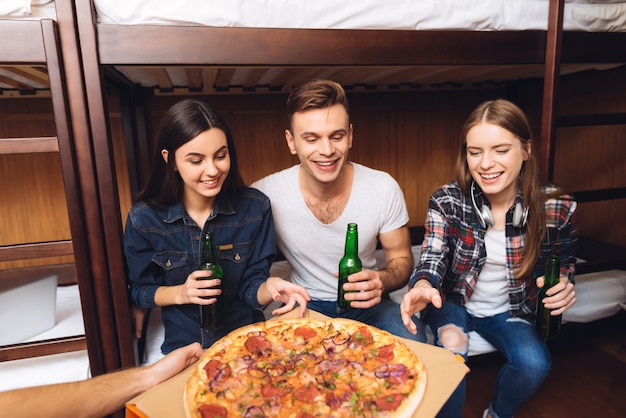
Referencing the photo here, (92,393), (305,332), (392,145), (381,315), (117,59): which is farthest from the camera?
(392,145)

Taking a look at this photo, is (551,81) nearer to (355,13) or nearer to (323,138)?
(355,13)

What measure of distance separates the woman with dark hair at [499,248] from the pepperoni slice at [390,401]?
610 mm

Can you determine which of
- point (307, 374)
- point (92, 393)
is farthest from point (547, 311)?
point (92, 393)

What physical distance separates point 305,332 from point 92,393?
632mm

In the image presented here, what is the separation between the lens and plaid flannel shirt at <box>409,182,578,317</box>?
1808mm

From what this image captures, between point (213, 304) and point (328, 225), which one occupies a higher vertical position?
point (328, 225)

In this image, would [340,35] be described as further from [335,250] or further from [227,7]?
[335,250]

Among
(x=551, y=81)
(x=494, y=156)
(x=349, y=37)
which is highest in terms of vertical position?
(x=349, y=37)

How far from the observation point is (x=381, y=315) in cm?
185

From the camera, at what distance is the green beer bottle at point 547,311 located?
170cm

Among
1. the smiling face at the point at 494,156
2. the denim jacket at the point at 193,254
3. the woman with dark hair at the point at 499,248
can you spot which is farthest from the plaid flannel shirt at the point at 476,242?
the denim jacket at the point at 193,254

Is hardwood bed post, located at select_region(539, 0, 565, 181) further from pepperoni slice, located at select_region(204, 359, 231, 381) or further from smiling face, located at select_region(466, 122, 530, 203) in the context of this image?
pepperoni slice, located at select_region(204, 359, 231, 381)

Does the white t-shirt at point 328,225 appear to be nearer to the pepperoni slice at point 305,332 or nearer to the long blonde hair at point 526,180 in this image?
the long blonde hair at point 526,180

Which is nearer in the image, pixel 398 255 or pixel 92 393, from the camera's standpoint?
pixel 92 393
